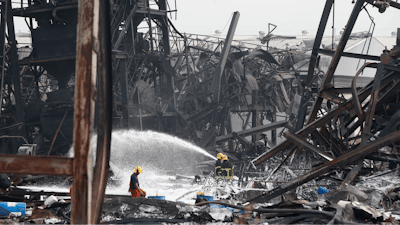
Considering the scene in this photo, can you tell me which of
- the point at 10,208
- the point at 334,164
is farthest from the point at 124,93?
the point at 334,164

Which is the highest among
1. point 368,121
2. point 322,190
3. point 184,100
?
point 368,121

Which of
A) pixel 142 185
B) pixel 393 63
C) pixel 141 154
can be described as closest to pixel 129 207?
pixel 393 63

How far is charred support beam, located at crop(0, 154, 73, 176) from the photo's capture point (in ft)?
9.59

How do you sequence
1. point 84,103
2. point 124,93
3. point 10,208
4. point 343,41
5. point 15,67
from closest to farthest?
1. point 84,103
2. point 10,208
3. point 343,41
4. point 15,67
5. point 124,93

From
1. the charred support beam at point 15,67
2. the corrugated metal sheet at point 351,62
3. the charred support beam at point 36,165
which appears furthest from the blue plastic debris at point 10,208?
the corrugated metal sheet at point 351,62

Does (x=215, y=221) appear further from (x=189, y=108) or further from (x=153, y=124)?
(x=189, y=108)

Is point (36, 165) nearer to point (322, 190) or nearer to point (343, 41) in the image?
point (322, 190)

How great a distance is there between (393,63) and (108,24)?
20.3ft

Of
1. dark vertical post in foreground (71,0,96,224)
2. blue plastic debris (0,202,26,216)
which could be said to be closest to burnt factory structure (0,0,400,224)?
dark vertical post in foreground (71,0,96,224)

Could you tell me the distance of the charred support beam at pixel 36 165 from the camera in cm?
292

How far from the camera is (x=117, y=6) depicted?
58.1ft

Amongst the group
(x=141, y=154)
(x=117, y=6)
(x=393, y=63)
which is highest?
(x=117, y=6)

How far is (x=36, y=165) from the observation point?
9.61 ft

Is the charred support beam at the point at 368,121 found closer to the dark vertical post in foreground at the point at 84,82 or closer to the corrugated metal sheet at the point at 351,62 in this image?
the dark vertical post in foreground at the point at 84,82
